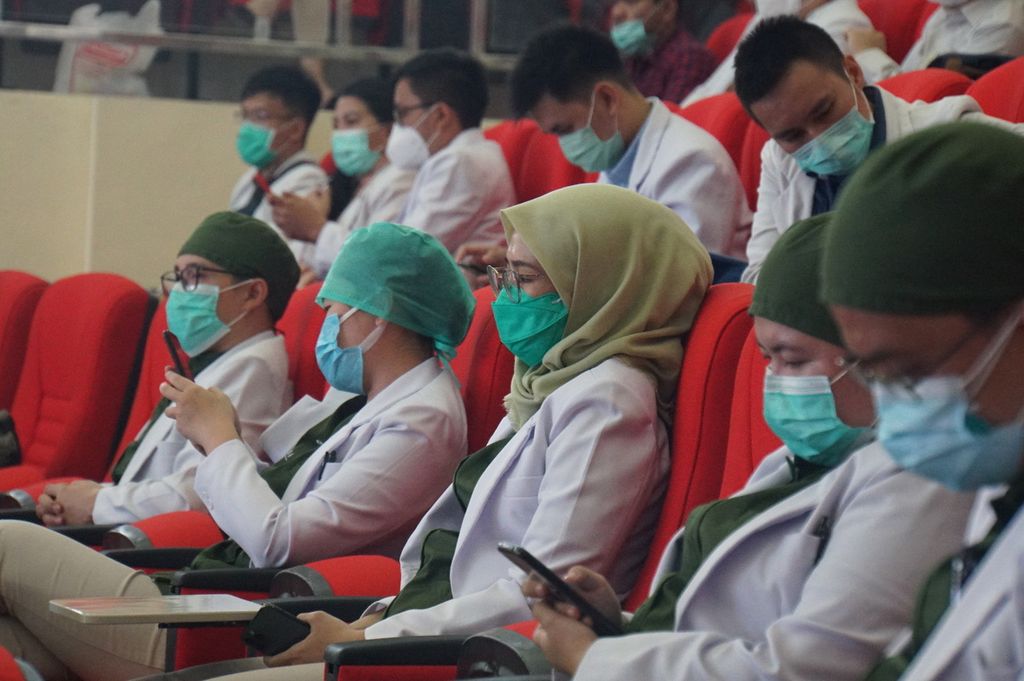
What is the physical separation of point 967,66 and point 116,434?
2.58m

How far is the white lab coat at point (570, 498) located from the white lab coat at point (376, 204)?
Result: 2556 mm

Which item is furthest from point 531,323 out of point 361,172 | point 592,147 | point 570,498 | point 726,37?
point 726,37

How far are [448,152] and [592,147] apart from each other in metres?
0.84

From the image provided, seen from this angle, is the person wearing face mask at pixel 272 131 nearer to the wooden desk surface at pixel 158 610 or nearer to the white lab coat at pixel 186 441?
the white lab coat at pixel 186 441

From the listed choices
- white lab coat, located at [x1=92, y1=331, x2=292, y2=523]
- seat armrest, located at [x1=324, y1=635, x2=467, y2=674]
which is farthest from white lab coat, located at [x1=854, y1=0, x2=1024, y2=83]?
seat armrest, located at [x1=324, y1=635, x2=467, y2=674]

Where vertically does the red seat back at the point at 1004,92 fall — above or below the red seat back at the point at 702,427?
above

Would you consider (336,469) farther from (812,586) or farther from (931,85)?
(931,85)

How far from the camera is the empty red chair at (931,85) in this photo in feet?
10.8

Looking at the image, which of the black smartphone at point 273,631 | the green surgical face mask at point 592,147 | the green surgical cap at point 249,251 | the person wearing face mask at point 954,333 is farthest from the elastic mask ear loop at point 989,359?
the green surgical face mask at point 592,147

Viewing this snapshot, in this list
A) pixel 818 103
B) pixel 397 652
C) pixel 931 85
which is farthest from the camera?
pixel 931 85

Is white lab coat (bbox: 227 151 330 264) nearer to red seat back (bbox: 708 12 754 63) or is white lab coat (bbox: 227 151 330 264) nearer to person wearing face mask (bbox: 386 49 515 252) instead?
person wearing face mask (bbox: 386 49 515 252)

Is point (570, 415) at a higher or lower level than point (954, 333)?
lower

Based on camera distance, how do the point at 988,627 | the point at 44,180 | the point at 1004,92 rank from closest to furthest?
1. the point at 988,627
2. the point at 1004,92
3. the point at 44,180

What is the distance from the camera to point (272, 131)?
5527 mm
